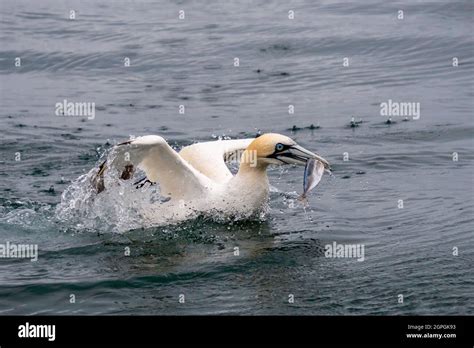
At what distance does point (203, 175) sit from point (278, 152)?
3.19ft

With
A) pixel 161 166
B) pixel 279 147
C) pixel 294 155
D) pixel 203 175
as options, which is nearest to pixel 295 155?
pixel 294 155

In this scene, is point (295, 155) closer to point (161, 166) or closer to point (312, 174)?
point (312, 174)

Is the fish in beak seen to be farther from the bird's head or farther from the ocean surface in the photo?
the ocean surface

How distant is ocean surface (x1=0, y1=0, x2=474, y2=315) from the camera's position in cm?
945

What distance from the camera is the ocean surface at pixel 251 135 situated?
9.45 meters

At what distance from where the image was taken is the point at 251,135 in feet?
47.9

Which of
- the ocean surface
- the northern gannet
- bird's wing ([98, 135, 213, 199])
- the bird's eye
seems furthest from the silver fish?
bird's wing ([98, 135, 213, 199])

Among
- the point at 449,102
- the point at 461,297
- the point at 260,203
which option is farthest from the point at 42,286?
the point at 449,102

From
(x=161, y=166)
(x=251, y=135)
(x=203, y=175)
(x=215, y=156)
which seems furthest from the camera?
(x=251, y=135)

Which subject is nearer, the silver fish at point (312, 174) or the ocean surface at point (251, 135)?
the ocean surface at point (251, 135)

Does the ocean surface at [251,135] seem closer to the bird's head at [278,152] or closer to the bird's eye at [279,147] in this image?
the bird's head at [278,152]

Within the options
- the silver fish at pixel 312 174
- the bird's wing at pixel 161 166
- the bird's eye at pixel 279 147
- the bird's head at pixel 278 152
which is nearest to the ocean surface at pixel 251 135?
the bird's wing at pixel 161 166

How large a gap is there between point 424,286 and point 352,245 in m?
1.31

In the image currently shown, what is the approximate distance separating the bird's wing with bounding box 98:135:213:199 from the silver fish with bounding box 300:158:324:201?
1.17m
